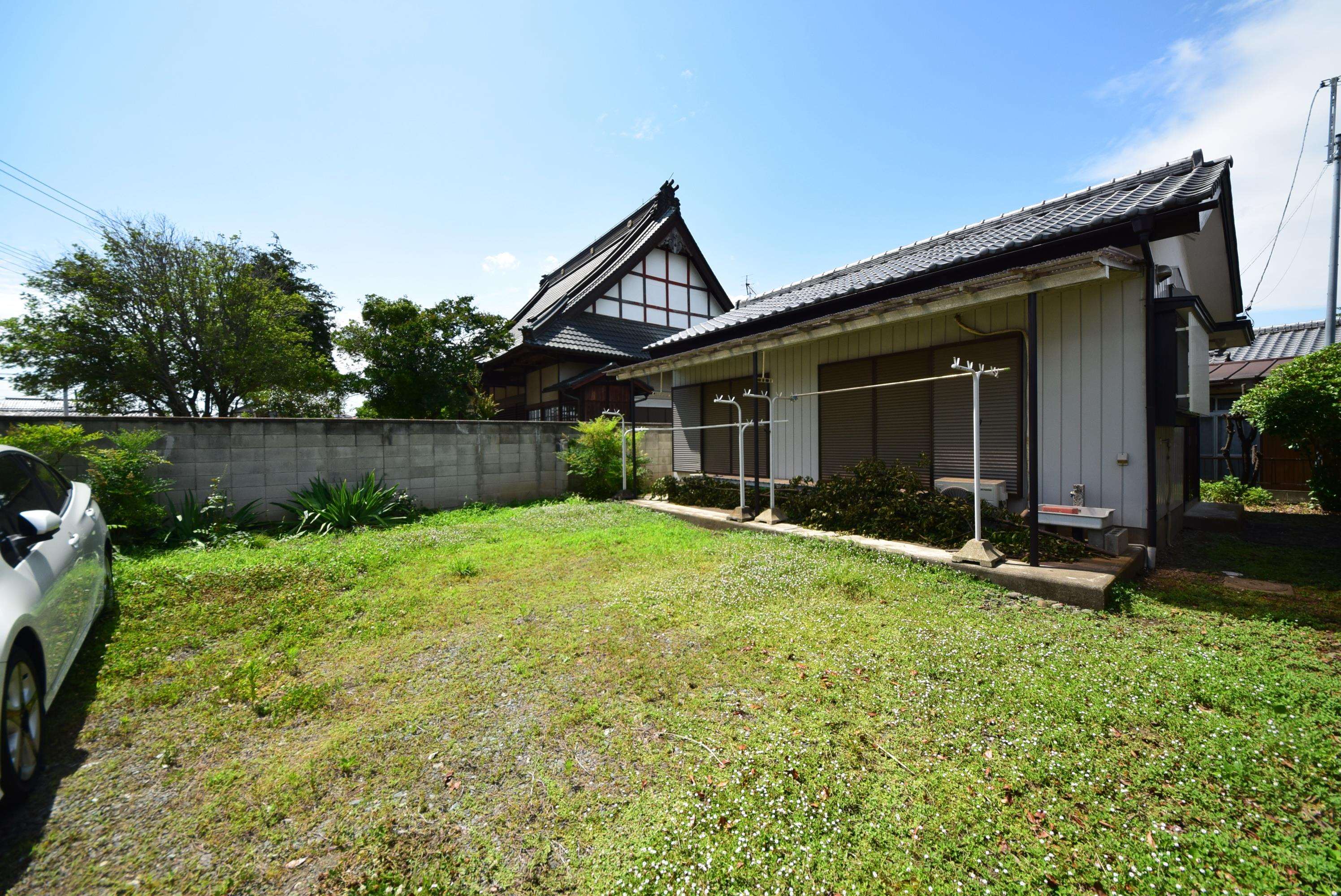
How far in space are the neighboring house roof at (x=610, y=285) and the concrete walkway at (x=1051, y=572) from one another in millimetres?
10261

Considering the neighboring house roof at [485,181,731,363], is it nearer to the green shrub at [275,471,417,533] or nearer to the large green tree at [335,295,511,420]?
the large green tree at [335,295,511,420]

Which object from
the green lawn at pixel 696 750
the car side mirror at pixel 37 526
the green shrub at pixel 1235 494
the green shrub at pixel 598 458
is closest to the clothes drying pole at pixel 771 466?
the green lawn at pixel 696 750

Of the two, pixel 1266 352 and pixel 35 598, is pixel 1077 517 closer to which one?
pixel 35 598

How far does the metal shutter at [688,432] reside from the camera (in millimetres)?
8602

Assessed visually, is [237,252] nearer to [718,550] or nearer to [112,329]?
[112,329]

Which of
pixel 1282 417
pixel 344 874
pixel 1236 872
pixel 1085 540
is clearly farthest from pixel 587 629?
pixel 1282 417

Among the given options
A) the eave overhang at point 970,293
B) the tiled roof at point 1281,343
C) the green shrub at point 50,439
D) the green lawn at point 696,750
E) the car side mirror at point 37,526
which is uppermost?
the tiled roof at point 1281,343

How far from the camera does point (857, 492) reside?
558 cm

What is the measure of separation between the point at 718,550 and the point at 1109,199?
5822mm

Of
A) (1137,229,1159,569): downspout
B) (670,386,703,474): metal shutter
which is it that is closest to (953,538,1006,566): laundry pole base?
(1137,229,1159,569): downspout

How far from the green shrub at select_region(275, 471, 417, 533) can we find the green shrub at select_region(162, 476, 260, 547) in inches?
16.6

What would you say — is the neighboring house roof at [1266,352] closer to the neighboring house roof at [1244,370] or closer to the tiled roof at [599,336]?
the neighboring house roof at [1244,370]

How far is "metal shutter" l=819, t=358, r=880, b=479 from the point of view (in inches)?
237

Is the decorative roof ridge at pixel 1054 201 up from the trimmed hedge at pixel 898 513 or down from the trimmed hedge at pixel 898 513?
up
